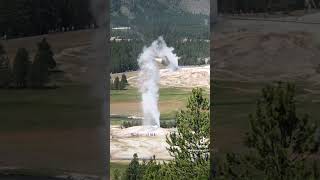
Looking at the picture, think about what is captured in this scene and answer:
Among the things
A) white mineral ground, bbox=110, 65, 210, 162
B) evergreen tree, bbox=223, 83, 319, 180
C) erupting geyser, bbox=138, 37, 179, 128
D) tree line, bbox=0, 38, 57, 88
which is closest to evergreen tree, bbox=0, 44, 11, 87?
tree line, bbox=0, 38, 57, 88

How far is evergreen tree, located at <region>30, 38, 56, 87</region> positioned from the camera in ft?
24.4

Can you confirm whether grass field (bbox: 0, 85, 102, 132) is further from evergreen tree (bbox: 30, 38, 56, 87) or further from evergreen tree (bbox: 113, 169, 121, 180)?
evergreen tree (bbox: 113, 169, 121, 180)

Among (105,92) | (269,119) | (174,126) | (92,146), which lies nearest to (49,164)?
(92,146)

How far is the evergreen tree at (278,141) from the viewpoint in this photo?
6.69m

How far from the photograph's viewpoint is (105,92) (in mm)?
7488

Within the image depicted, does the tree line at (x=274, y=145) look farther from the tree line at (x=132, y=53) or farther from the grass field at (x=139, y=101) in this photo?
the tree line at (x=132, y=53)

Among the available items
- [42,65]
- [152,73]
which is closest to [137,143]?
[152,73]

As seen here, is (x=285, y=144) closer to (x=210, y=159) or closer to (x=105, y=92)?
(x=210, y=159)

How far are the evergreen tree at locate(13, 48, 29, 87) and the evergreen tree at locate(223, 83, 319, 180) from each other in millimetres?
2729

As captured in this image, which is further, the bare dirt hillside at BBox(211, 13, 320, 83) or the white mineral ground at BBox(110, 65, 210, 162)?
the white mineral ground at BBox(110, 65, 210, 162)

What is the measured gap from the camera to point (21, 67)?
7.49 metres

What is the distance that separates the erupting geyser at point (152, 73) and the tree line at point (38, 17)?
78cm

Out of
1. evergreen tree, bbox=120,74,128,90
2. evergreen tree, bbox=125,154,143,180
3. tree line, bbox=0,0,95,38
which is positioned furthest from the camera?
evergreen tree, bbox=125,154,143,180

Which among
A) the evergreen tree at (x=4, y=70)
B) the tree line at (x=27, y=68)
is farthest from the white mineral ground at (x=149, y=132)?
the evergreen tree at (x=4, y=70)
